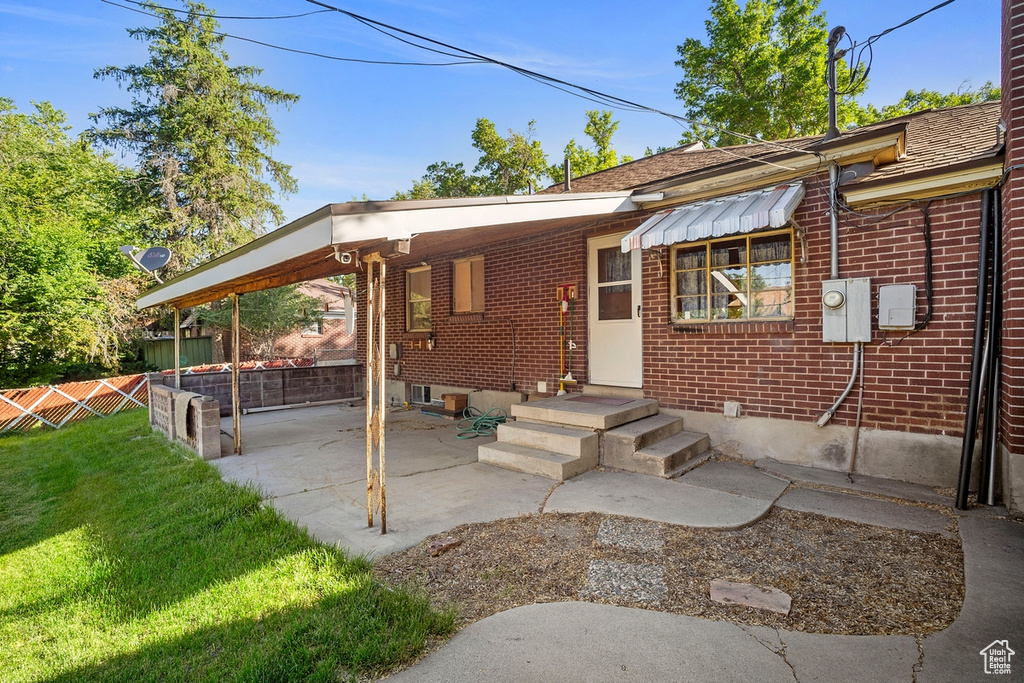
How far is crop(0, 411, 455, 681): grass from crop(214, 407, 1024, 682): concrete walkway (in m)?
0.30

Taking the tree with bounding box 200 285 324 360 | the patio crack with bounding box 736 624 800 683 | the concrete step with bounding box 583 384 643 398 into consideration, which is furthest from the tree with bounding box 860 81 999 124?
the tree with bounding box 200 285 324 360

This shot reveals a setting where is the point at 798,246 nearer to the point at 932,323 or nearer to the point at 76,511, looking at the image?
the point at 932,323

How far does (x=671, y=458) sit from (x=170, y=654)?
4.19m

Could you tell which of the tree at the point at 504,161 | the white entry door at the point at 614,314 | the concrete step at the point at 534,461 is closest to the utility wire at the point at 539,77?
the white entry door at the point at 614,314

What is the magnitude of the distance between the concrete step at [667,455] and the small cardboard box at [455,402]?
13.9ft

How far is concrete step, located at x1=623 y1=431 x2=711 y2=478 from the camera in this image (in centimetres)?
485

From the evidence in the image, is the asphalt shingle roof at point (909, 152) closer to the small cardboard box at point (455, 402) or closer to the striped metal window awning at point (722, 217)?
the striped metal window awning at point (722, 217)

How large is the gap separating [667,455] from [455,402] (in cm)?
464

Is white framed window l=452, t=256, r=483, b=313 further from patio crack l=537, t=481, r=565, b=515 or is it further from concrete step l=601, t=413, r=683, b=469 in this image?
patio crack l=537, t=481, r=565, b=515

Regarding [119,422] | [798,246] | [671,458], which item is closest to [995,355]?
[798,246]

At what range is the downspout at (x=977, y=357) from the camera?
13.0 feet

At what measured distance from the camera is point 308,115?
72.8ft

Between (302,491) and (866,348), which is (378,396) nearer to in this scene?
(302,491)

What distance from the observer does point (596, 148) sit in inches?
1025
